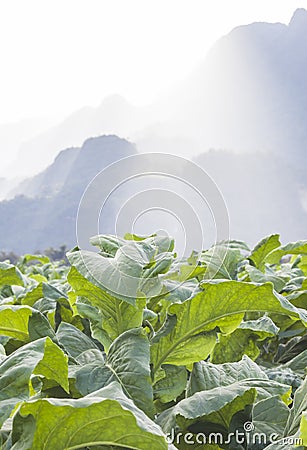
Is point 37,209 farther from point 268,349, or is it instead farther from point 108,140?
point 268,349

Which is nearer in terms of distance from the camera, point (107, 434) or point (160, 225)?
point (107, 434)

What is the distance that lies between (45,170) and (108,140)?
40.3ft

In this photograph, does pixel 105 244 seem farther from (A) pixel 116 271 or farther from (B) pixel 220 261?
(B) pixel 220 261

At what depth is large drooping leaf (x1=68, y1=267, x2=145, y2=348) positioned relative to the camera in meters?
0.64

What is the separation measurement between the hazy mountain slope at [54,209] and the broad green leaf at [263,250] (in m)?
44.9

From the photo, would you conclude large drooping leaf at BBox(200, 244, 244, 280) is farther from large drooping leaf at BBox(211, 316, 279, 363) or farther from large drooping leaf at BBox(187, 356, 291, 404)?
large drooping leaf at BBox(187, 356, 291, 404)

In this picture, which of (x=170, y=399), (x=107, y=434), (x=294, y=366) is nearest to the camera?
(x=107, y=434)

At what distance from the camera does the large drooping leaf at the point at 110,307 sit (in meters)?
0.64

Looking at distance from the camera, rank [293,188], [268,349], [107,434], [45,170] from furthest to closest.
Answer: [45,170] → [293,188] → [268,349] → [107,434]

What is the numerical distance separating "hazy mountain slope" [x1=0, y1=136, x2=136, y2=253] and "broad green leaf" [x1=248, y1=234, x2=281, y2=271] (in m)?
44.9

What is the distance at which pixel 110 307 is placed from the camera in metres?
0.65

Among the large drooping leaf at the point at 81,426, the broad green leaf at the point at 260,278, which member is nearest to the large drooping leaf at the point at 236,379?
the large drooping leaf at the point at 81,426

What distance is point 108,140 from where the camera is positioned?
179 feet

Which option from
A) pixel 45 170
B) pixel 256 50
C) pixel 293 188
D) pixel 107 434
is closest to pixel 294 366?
pixel 107 434
